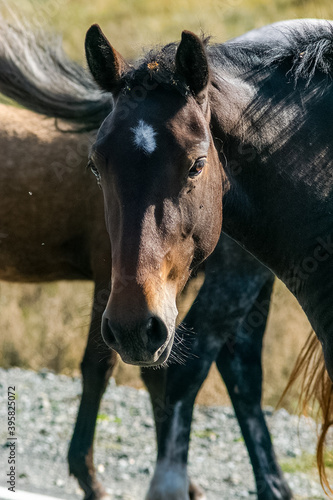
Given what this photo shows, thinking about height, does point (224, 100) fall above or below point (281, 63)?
below

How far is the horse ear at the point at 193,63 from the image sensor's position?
2.20m

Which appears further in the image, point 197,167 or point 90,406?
point 90,406

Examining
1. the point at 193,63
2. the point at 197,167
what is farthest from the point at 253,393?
the point at 193,63

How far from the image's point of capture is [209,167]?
2.32 metres

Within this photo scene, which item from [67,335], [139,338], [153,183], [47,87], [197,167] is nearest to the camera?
[139,338]

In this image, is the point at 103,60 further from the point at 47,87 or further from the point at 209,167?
the point at 47,87

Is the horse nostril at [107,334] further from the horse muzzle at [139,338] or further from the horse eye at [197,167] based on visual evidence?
the horse eye at [197,167]

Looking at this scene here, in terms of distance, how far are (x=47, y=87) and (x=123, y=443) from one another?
2.80 metres

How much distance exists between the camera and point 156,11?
1228cm

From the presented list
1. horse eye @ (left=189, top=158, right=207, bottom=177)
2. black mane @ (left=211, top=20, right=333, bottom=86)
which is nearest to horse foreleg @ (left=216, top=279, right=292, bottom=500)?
black mane @ (left=211, top=20, right=333, bottom=86)

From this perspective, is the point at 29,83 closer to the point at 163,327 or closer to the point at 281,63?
the point at 281,63

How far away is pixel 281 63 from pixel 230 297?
1610 mm

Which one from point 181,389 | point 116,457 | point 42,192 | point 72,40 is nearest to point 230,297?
point 181,389

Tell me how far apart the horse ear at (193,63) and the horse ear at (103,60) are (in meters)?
0.25
